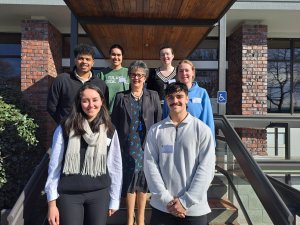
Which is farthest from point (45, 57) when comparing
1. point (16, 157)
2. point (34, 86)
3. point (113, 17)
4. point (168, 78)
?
point (168, 78)

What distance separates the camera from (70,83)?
155 inches

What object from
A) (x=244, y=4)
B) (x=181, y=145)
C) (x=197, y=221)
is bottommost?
(x=197, y=221)

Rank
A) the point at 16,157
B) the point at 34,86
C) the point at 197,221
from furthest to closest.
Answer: the point at 34,86, the point at 16,157, the point at 197,221

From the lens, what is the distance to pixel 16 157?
5207 millimetres

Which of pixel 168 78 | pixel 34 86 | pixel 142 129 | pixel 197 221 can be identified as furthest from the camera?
pixel 34 86

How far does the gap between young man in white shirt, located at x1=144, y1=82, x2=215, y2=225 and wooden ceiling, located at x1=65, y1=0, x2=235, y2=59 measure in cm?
294

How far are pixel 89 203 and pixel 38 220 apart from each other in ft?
4.32

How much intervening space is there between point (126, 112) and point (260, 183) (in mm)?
1487

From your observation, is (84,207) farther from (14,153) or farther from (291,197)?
(14,153)

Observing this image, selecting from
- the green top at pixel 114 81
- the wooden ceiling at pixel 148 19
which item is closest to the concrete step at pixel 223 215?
the green top at pixel 114 81

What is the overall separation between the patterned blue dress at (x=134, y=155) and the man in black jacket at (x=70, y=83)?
0.53 meters

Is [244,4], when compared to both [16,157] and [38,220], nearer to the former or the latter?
[16,157]

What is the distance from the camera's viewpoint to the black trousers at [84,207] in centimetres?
280

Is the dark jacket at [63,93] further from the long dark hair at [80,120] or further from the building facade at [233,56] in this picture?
the building facade at [233,56]
